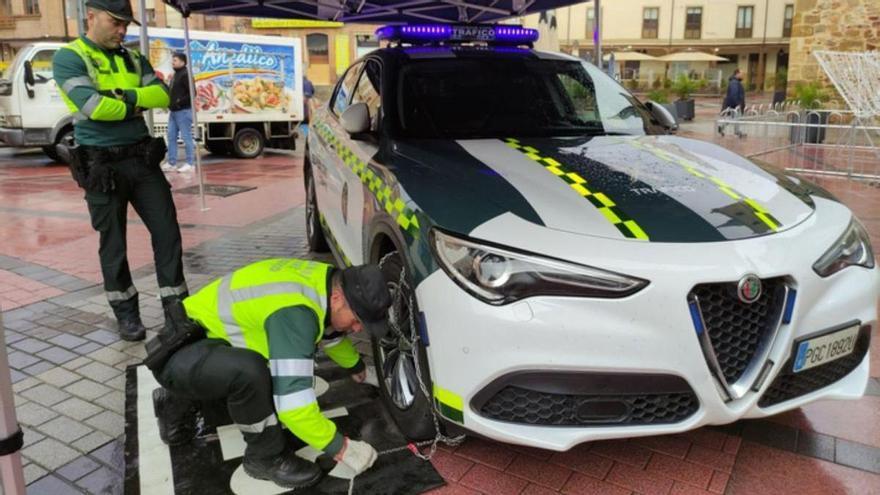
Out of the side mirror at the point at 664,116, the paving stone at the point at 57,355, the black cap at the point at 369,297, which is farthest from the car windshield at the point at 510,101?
the paving stone at the point at 57,355

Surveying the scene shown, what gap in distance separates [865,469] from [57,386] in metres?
3.72

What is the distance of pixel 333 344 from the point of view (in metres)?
3.11

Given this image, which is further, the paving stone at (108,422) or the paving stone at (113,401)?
the paving stone at (113,401)

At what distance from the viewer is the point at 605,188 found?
8.77 ft

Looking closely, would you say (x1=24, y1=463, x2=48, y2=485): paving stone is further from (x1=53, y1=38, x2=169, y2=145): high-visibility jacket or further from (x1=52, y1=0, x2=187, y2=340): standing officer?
(x1=53, y1=38, x2=169, y2=145): high-visibility jacket

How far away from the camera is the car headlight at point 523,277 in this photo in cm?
223

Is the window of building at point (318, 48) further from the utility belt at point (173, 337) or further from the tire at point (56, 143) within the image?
the utility belt at point (173, 337)

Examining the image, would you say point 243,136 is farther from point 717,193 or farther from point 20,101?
point 717,193

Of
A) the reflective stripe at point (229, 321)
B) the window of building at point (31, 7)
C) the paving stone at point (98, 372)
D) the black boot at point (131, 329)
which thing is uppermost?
the window of building at point (31, 7)

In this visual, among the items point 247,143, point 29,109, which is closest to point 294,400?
point 29,109

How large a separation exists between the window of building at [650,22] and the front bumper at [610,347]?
53.3m

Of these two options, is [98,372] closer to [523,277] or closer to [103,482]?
[103,482]

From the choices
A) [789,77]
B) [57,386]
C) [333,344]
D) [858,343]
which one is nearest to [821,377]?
[858,343]

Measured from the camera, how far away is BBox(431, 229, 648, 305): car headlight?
7.32 ft
